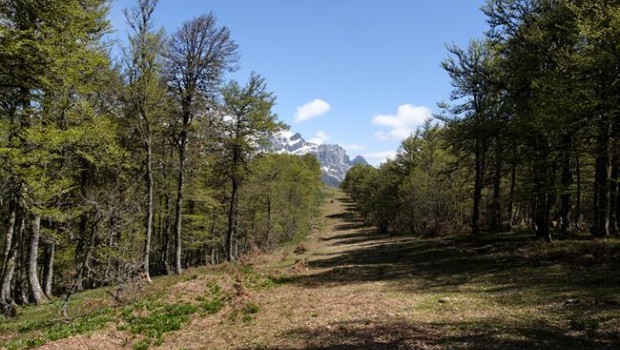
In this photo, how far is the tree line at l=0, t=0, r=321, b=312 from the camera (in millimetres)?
15320

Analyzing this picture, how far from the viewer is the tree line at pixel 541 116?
15406 mm

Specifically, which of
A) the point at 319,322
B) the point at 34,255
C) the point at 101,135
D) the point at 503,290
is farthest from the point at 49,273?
the point at 503,290

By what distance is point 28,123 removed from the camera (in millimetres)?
17984

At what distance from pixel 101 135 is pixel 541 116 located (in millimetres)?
18853

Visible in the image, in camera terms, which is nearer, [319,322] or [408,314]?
[408,314]

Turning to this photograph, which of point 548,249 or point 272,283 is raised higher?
point 548,249

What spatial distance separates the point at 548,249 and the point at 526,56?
998 centimetres

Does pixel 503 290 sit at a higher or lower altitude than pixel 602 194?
lower

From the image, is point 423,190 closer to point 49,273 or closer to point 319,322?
point 319,322

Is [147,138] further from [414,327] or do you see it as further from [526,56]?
[526,56]

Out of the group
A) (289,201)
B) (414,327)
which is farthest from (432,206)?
(414,327)

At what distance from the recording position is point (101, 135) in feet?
62.5

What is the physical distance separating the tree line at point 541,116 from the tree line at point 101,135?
15.5 m

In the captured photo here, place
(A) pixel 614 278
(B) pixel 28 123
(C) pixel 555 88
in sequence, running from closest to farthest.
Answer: (A) pixel 614 278 < (C) pixel 555 88 < (B) pixel 28 123
